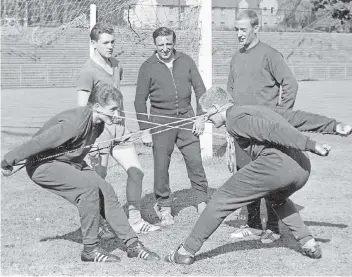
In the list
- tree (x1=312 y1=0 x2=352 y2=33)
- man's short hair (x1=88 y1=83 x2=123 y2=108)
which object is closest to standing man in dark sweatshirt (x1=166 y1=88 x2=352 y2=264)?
man's short hair (x1=88 y1=83 x2=123 y2=108)

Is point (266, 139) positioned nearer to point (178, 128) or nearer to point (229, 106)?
point (229, 106)

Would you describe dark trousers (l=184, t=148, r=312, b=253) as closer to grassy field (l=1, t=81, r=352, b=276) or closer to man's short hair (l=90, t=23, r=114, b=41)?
grassy field (l=1, t=81, r=352, b=276)

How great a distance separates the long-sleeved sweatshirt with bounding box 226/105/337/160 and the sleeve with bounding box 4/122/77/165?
4.22 ft

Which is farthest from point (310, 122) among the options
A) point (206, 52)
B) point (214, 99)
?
point (206, 52)

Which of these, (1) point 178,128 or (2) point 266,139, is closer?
(2) point 266,139

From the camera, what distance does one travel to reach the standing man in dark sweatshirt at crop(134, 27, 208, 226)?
7.77m

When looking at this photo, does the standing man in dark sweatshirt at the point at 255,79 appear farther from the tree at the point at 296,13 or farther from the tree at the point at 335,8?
the tree at the point at 296,13

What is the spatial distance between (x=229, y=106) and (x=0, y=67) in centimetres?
3166

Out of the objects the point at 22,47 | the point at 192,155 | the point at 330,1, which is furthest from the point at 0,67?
the point at 192,155

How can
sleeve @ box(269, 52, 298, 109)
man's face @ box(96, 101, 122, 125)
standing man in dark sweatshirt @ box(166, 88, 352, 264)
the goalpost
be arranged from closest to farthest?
standing man in dark sweatshirt @ box(166, 88, 352, 264) → man's face @ box(96, 101, 122, 125) → sleeve @ box(269, 52, 298, 109) → the goalpost

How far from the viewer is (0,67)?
3606cm

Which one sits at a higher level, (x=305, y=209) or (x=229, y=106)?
(x=229, y=106)

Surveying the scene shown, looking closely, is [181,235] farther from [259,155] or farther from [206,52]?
[206,52]

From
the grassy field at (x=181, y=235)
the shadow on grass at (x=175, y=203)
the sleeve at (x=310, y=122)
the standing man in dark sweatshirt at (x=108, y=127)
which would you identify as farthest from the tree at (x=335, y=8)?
the sleeve at (x=310, y=122)
